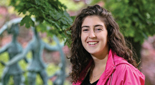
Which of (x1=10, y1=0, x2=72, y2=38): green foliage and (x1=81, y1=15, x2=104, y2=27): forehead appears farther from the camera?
(x1=10, y1=0, x2=72, y2=38): green foliage

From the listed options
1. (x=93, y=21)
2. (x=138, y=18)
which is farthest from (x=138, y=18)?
(x=93, y=21)

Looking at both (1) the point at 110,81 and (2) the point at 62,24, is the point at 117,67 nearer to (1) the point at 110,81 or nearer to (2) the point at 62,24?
(1) the point at 110,81

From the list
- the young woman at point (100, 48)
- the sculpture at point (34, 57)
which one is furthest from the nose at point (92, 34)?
the sculpture at point (34, 57)

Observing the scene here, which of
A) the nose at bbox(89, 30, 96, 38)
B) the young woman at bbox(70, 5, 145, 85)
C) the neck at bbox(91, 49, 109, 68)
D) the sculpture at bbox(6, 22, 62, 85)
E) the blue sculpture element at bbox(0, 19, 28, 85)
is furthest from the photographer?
the blue sculpture element at bbox(0, 19, 28, 85)

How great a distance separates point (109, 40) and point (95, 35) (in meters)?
0.17

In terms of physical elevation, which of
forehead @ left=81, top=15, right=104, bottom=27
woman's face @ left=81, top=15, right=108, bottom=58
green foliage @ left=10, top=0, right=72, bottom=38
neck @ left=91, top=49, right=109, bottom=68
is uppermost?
green foliage @ left=10, top=0, right=72, bottom=38

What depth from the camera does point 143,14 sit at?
4.13m

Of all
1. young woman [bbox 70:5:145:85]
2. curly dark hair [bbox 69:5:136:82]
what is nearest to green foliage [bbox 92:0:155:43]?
curly dark hair [bbox 69:5:136:82]

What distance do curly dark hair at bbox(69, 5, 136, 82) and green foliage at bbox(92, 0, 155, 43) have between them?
6.47 feet

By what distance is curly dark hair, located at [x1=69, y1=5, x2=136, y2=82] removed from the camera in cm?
183

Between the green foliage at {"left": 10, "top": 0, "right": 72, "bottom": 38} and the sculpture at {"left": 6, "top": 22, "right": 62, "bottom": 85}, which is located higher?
the green foliage at {"left": 10, "top": 0, "right": 72, "bottom": 38}

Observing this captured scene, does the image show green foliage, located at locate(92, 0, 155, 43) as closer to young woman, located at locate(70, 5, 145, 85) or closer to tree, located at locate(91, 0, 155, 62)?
tree, located at locate(91, 0, 155, 62)

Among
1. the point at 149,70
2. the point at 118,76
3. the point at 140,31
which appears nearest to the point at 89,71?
the point at 118,76

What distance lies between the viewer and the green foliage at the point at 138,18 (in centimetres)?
397
